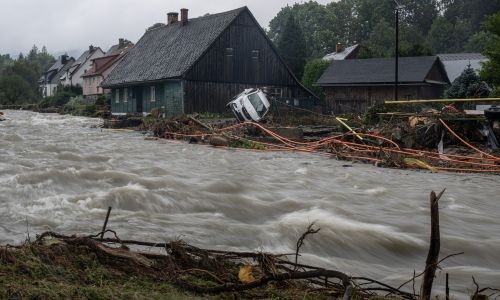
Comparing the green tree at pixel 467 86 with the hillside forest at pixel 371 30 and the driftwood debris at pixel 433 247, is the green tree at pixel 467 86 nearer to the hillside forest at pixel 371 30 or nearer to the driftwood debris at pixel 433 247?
the driftwood debris at pixel 433 247

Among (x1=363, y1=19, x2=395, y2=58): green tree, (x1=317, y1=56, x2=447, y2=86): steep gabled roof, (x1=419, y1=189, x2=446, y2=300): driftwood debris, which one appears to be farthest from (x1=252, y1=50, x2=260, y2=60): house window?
(x1=363, y1=19, x2=395, y2=58): green tree

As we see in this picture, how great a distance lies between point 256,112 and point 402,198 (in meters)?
16.1

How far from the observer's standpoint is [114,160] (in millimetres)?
13062

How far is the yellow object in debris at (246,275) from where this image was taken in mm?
3546

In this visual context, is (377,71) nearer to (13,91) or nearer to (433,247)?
(433,247)

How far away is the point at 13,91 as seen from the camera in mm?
66875

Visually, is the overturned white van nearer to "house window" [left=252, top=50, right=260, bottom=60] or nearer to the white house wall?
"house window" [left=252, top=50, right=260, bottom=60]

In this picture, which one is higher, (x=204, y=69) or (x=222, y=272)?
(x=204, y=69)

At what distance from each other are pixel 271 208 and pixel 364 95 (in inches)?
1389

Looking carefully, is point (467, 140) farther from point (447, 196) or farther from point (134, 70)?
point (134, 70)

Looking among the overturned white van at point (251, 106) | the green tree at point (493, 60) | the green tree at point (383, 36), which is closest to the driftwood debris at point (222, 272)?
the overturned white van at point (251, 106)

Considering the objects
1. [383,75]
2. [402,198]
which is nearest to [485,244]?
[402,198]

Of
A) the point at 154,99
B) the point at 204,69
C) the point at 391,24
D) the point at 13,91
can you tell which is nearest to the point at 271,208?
the point at 204,69

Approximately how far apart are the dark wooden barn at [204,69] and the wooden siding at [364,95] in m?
3.17
